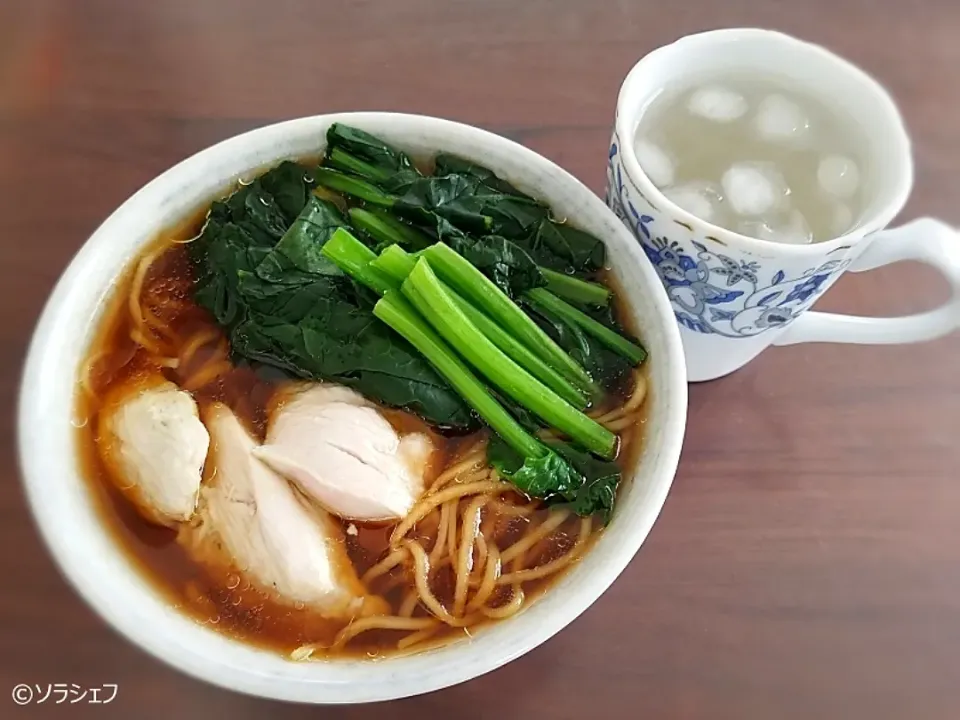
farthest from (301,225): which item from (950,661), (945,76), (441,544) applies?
(945,76)

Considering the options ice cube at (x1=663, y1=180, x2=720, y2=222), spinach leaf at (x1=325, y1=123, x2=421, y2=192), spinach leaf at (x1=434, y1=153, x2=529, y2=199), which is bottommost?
ice cube at (x1=663, y1=180, x2=720, y2=222)

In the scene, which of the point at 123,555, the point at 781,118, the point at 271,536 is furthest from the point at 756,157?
the point at 123,555

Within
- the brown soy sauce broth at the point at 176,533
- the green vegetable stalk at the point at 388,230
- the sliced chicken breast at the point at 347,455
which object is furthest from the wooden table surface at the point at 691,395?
the green vegetable stalk at the point at 388,230

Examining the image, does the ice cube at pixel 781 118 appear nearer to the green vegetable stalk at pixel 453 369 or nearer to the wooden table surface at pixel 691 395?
the wooden table surface at pixel 691 395

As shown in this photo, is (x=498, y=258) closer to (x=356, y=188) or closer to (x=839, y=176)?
(x=356, y=188)

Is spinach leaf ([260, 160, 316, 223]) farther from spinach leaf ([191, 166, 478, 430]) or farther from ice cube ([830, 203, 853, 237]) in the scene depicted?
ice cube ([830, 203, 853, 237])

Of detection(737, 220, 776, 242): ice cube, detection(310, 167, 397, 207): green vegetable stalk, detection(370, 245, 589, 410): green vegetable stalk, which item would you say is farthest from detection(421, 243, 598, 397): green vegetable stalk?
detection(737, 220, 776, 242): ice cube
